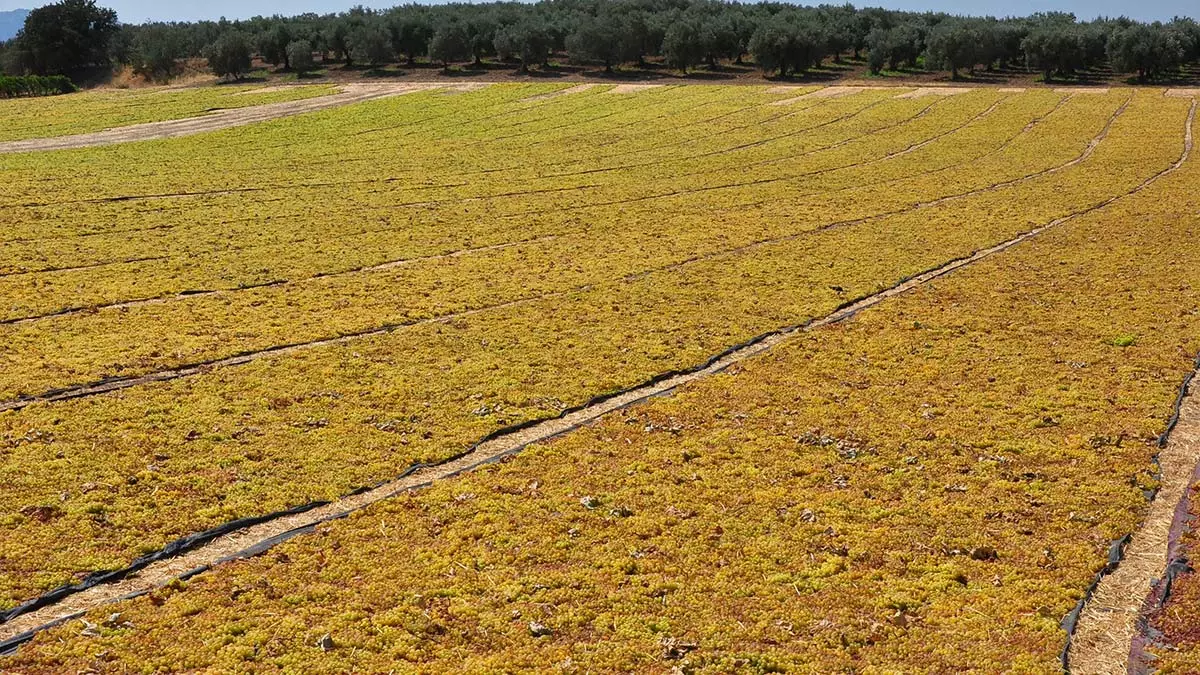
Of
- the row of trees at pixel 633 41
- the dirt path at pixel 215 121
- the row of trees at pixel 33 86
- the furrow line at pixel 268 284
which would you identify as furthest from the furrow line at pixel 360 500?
the row of trees at pixel 33 86

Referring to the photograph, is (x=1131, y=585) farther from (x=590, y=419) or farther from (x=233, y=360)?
(x=233, y=360)

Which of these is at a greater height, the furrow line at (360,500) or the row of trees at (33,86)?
the row of trees at (33,86)

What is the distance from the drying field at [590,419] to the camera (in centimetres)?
932

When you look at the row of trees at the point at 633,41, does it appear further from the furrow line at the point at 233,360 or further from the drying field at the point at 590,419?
the furrow line at the point at 233,360

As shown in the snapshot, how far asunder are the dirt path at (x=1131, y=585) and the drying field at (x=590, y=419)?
21cm

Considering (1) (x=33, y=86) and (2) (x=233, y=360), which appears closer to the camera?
(2) (x=233, y=360)

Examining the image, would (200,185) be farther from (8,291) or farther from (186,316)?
(186,316)

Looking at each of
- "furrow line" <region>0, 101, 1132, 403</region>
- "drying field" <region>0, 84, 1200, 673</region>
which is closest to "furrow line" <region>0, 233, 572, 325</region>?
"drying field" <region>0, 84, 1200, 673</region>

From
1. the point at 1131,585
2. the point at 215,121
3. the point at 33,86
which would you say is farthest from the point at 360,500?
the point at 33,86

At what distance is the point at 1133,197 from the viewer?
32438 mm

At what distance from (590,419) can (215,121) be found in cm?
4870

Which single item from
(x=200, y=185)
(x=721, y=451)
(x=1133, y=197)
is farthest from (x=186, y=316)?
(x=1133, y=197)

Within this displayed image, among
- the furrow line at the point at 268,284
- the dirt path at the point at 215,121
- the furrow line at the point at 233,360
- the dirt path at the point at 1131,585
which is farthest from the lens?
the dirt path at the point at 215,121

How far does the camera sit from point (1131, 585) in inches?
392
